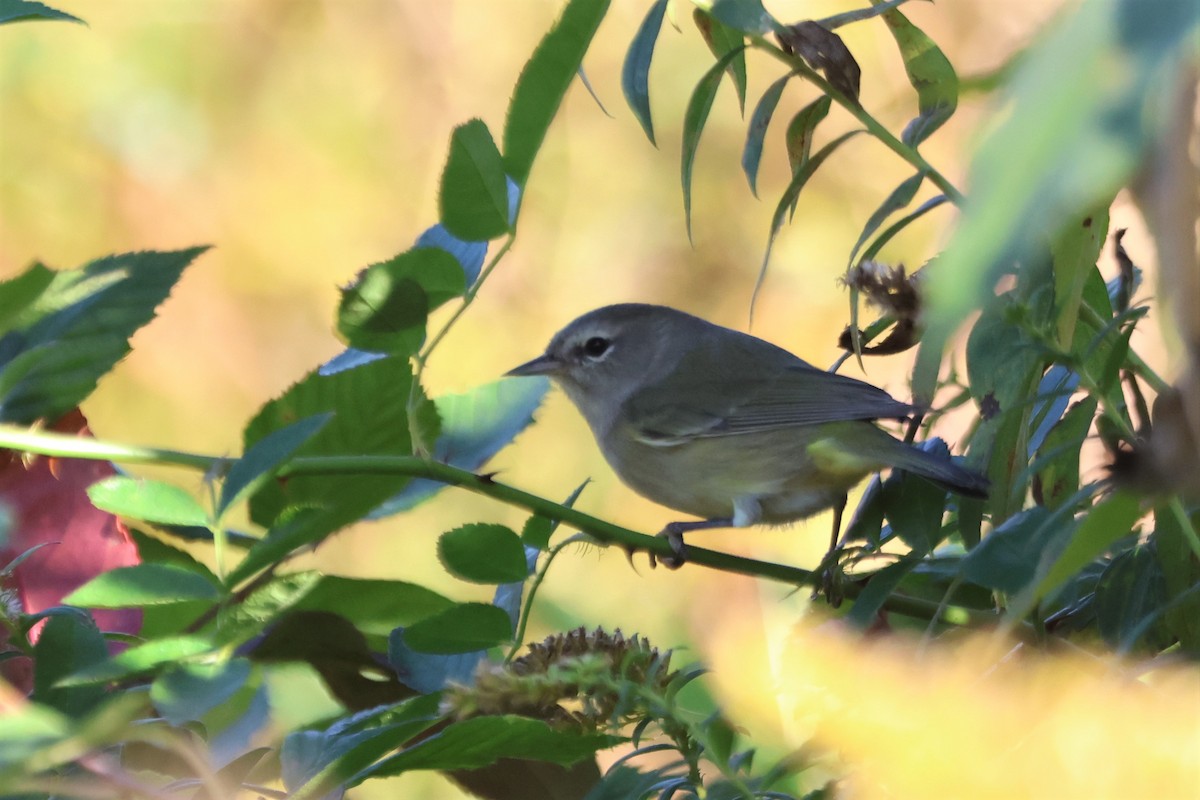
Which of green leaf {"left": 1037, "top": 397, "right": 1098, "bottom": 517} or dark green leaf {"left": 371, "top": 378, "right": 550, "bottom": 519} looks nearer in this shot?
green leaf {"left": 1037, "top": 397, "right": 1098, "bottom": 517}

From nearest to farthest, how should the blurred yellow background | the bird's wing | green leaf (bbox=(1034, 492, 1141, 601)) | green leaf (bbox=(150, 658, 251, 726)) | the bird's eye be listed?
green leaf (bbox=(1034, 492, 1141, 601)) < green leaf (bbox=(150, 658, 251, 726)) < the bird's wing < the bird's eye < the blurred yellow background

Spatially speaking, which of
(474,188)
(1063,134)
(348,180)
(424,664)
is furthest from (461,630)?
(348,180)

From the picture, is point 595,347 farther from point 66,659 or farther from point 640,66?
point 66,659

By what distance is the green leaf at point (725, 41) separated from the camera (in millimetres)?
1042

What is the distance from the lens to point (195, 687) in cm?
64

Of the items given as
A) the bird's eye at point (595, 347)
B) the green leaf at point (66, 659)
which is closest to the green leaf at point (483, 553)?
the green leaf at point (66, 659)

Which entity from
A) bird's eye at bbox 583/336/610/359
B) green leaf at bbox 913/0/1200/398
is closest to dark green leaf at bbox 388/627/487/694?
green leaf at bbox 913/0/1200/398

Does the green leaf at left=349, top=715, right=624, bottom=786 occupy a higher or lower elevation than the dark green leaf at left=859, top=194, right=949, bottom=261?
lower

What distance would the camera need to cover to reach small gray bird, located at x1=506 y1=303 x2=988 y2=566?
2162 millimetres

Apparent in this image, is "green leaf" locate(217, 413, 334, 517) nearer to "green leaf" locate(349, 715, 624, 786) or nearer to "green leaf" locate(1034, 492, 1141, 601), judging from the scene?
"green leaf" locate(349, 715, 624, 786)

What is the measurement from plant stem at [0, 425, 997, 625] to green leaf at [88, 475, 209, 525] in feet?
0.17

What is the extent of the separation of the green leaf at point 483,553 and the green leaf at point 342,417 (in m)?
0.11

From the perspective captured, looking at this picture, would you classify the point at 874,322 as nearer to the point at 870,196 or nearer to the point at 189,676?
the point at 189,676

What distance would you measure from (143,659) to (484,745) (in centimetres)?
19
